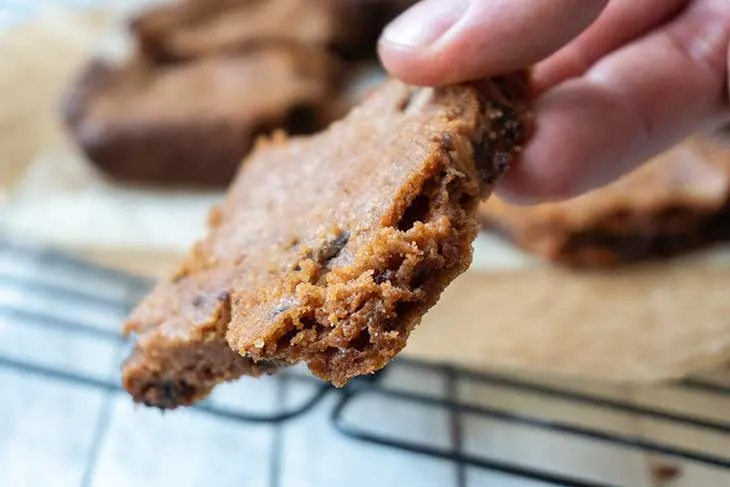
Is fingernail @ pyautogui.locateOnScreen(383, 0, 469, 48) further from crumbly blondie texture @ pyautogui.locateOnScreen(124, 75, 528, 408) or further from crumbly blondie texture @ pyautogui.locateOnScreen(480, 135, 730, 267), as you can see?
crumbly blondie texture @ pyautogui.locateOnScreen(480, 135, 730, 267)

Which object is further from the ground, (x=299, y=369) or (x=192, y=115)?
(x=192, y=115)

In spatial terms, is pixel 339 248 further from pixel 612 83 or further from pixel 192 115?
pixel 192 115

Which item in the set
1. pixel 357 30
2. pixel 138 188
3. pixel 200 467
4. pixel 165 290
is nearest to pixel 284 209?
pixel 165 290

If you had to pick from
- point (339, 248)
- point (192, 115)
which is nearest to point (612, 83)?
point (339, 248)

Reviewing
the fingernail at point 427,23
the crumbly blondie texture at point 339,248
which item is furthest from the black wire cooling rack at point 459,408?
the fingernail at point 427,23

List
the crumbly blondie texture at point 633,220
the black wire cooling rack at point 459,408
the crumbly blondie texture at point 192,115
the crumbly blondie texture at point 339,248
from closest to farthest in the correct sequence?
the crumbly blondie texture at point 339,248, the black wire cooling rack at point 459,408, the crumbly blondie texture at point 633,220, the crumbly blondie texture at point 192,115

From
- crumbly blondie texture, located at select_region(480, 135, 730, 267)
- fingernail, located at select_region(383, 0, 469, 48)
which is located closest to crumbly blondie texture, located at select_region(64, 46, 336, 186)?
crumbly blondie texture, located at select_region(480, 135, 730, 267)

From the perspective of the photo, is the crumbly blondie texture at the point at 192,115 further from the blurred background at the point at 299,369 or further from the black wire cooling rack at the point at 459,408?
the black wire cooling rack at the point at 459,408
